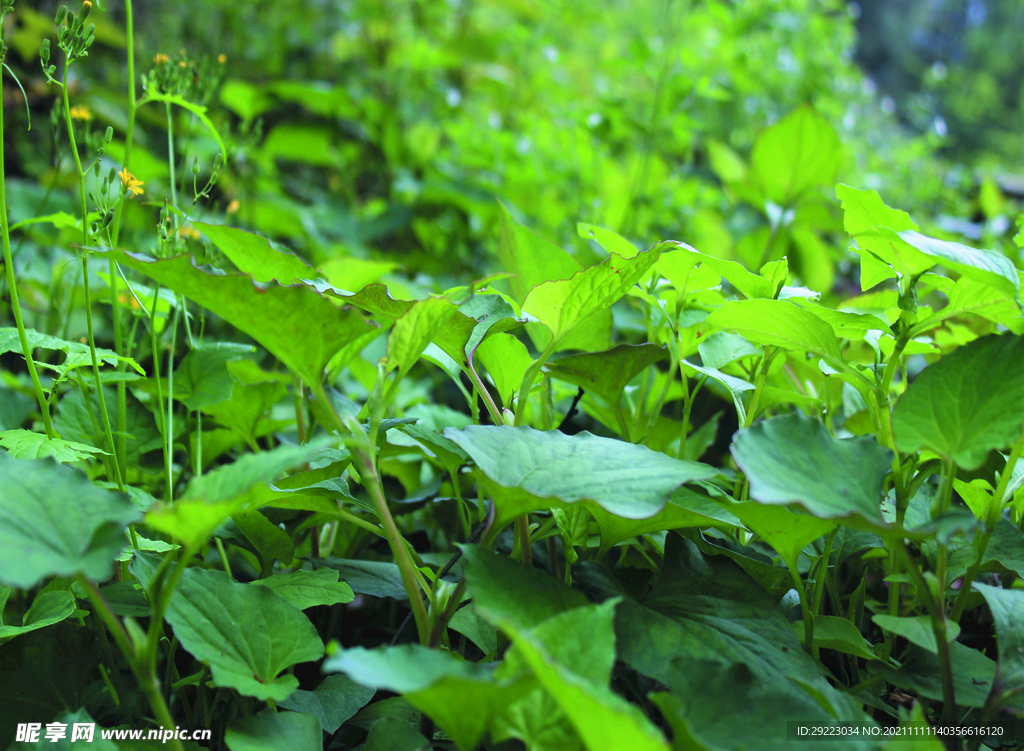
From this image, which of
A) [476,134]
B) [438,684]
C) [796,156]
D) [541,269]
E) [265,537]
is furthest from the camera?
[476,134]

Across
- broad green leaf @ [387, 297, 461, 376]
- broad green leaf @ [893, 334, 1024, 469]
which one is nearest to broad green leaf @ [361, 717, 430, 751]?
broad green leaf @ [387, 297, 461, 376]

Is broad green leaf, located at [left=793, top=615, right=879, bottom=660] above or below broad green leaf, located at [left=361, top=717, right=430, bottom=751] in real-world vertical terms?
above

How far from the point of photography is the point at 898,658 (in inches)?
20.2

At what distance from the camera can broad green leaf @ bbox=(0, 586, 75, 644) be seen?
40 cm

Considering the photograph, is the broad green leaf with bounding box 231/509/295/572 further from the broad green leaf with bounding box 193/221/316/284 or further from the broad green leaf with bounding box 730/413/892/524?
the broad green leaf with bounding box 730/413/892/524

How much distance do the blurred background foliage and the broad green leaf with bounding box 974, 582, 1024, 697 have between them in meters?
0.69

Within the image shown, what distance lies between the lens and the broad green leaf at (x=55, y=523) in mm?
301

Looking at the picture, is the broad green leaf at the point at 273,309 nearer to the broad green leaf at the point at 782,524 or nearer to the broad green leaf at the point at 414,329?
the broad green leaf at the point at 414,329

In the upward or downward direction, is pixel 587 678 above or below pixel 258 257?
below

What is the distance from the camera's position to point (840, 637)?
1.37ft

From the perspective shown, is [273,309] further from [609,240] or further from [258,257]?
[609,240]

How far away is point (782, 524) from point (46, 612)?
1.60 feet

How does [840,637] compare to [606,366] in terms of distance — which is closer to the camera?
[840,637]

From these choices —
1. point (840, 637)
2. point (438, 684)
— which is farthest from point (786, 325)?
point (438, 684)
